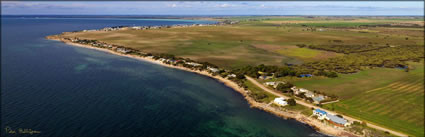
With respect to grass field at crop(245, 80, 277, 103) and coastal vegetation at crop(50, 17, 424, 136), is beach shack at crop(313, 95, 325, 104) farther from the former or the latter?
grass field at crop(245, 80, 277, 103)

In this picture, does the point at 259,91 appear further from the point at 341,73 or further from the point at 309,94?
the point at 341,73

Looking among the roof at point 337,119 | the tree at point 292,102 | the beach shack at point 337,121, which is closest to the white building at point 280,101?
the tree at point 292,102

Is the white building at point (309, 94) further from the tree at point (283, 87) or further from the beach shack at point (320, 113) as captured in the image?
the beach shack at point (320, 113)

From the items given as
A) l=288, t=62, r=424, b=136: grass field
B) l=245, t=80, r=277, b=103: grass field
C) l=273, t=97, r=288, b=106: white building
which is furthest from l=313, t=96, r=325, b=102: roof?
l=245, t=80, r=277, b=103: grass field

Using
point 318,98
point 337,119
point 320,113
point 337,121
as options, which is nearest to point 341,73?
point 318,98

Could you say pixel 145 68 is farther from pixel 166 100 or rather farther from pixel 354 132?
pixel 354 132
